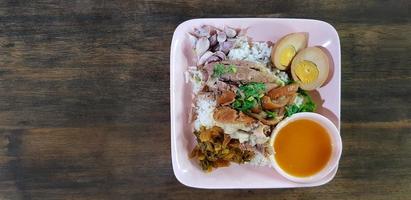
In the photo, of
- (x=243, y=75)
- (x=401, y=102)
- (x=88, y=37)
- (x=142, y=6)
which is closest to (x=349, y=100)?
(x=401, y=102)

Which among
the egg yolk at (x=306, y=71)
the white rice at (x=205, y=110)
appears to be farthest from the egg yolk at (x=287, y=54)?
the white rice at (x=205, y=110)

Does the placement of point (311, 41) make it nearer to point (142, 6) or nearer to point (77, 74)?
point (142, 6)

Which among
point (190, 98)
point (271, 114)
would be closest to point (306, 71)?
point (271, 114)

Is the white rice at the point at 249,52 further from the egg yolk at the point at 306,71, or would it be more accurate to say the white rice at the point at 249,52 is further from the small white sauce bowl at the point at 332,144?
the small white sauce bowl at the point at 332,144

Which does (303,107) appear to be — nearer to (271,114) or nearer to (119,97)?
(271,114)

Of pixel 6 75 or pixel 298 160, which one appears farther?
pixel 6 75
